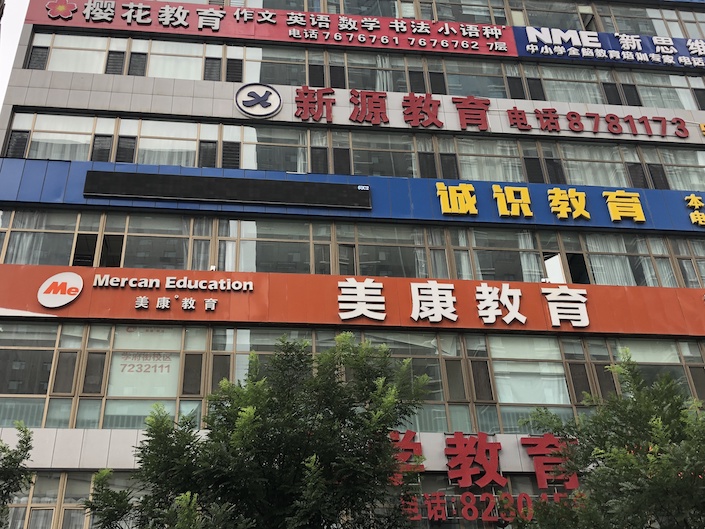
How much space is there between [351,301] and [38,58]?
40.2ft

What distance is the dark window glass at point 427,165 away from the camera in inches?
846

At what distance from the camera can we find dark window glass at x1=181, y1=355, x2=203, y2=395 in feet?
56.9

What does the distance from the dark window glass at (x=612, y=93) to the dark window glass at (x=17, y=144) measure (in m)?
18.2

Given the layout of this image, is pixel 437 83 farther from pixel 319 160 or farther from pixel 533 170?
pixel 319 160

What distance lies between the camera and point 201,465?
34.8 feet

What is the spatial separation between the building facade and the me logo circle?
82 mm

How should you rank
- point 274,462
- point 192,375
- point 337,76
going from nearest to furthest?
point 274,462 → point 192,375 → point 337,76

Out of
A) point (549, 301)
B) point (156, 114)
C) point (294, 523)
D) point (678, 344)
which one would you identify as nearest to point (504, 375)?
point (549, 301)

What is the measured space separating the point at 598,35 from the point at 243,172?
1365cm

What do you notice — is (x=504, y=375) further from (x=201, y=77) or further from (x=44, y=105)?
(x=44, y=105)

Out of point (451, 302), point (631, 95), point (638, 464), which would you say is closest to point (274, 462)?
point (638, 464)

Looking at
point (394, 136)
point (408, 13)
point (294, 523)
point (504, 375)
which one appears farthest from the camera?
point (408, 13)

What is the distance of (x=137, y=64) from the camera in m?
22.2

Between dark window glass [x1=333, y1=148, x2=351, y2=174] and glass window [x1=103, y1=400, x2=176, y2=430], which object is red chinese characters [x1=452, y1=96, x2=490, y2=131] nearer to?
dark window glass [x1=333, y1=148, x2=351, y2=174]
